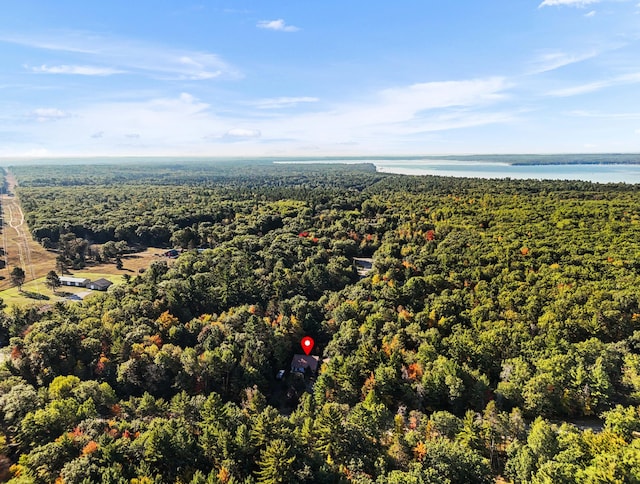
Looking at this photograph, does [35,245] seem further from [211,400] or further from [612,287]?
[612,287]

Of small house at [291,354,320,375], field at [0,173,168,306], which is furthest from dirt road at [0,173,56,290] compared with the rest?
small house at [291,354,320,375]

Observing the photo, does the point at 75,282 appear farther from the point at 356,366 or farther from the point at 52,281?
the point at 356,366

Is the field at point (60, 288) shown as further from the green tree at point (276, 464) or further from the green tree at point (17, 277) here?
the green tree at point (276, 464)

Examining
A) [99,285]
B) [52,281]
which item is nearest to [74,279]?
[52,281]

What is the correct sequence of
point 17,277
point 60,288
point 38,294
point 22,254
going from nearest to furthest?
1. point 38,294
2. point 17,277
3. point 60,288
4. point 22,254

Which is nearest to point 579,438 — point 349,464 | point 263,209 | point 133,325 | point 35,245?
point 349,464
